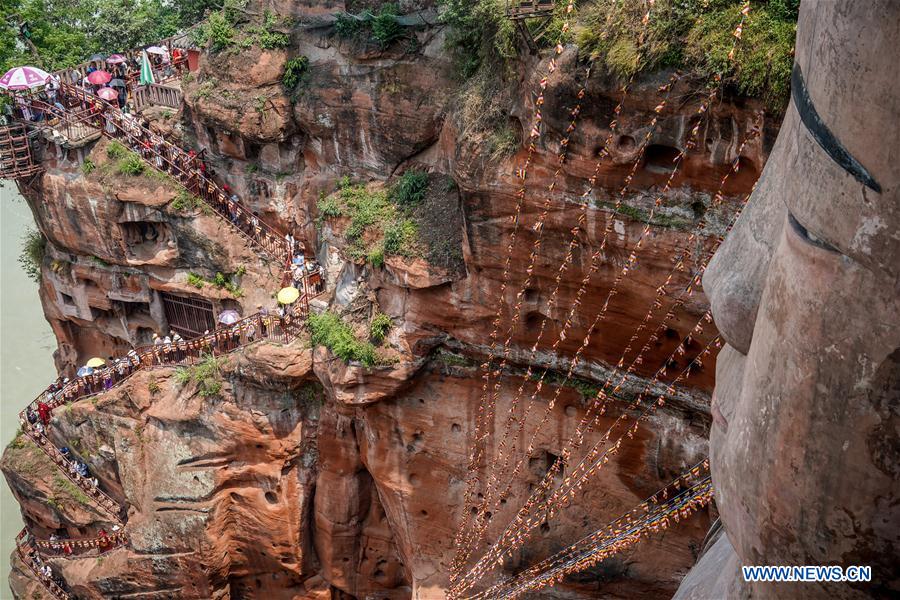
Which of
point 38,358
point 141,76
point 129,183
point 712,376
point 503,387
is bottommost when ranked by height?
point 38,358

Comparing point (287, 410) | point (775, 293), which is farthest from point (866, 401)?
point (287, 410)

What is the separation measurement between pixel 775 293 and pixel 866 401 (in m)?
0.98

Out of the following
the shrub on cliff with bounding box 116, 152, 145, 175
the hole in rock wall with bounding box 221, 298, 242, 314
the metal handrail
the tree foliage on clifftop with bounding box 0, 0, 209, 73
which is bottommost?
the metal handrail

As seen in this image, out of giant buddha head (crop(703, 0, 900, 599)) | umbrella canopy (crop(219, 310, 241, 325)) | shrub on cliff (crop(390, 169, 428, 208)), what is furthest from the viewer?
umbrella canopy (crop(219, 310, 241, 325))

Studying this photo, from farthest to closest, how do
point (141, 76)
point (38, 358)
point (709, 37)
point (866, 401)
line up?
point (38, 358), point (141, 76), point (709, 37), point (866, 401)

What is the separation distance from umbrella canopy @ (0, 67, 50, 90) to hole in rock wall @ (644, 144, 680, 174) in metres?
14.9

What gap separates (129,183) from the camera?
22.7m

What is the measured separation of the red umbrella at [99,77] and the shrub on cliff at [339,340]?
8.75 metres

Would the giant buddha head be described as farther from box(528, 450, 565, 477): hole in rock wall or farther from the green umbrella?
the green umbrella

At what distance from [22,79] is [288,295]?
850cm

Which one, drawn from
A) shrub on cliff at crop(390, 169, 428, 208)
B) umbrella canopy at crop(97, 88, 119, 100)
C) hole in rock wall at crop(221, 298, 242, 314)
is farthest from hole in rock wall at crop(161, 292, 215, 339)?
shrub on cliff at crop(390, 169, 428, 208)

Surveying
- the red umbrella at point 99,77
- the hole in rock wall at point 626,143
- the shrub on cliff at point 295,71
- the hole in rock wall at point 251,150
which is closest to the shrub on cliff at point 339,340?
the hole in rock wall at point 251,150

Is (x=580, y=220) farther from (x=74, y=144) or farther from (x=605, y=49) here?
(x=74, y=144)

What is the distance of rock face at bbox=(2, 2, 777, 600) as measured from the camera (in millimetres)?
15195
